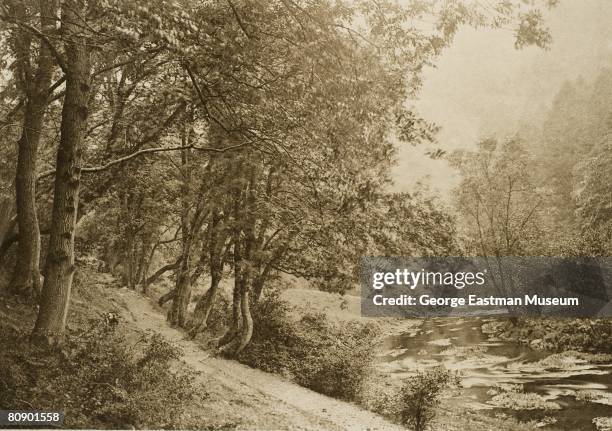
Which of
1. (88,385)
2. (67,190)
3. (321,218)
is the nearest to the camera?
(88,385)

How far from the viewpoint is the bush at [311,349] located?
618 centimetres

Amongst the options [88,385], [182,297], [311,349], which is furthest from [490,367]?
[88,385]

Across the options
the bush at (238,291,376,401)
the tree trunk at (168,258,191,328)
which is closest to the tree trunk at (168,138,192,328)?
the tree trunk at (168,258,191,328)

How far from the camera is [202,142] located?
6426 millimetres

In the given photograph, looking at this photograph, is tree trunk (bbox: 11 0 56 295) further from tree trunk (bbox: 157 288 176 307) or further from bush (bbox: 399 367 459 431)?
bush (bbox: 399 367 459 431)

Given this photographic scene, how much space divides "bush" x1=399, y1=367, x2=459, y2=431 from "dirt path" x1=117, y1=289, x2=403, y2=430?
219 millimetres

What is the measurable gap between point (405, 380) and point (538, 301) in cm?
183

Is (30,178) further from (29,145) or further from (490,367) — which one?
(490,367)

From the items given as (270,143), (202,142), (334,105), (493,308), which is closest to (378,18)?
(334,105)

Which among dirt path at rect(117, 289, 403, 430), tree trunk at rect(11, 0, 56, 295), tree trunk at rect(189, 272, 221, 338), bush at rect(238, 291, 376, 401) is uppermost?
tree trunk at rect(11, 0, 56, 295)

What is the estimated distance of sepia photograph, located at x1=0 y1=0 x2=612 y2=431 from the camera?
17.4ft

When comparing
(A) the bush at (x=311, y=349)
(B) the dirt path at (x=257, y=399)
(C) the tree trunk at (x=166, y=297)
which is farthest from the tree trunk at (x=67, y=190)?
(A) the bush at (x=311, y=349)

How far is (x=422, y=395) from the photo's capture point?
583 centimetres

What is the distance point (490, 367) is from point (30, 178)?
600 cm
